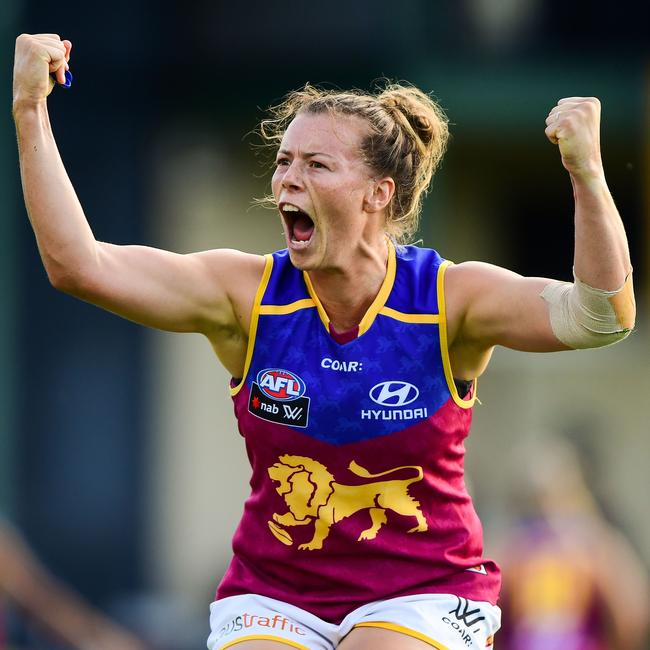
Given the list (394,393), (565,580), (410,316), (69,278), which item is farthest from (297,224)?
(565,580)

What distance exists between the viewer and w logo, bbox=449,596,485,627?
474 centimetres

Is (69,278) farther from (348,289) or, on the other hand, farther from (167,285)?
(348,289)

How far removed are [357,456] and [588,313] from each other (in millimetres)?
828

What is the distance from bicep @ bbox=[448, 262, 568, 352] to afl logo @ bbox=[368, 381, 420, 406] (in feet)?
0.80

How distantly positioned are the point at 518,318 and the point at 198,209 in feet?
34.0

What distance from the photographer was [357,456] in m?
4.70

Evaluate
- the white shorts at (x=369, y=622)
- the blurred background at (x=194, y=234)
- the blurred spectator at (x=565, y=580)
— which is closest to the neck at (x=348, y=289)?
the white shorts at (x=369, y=622)

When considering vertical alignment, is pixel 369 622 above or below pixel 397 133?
below

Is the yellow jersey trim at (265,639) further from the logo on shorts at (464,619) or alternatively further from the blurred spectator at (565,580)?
the blurred spectator at (565,580)

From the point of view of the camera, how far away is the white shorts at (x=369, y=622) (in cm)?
465

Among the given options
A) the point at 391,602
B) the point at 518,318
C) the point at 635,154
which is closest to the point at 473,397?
the point at 518,318

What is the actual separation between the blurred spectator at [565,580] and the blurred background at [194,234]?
325 cm

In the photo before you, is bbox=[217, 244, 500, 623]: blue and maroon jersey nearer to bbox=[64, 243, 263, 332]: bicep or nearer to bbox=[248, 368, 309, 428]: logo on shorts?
bbox=[248, 368, 309, 428]: logo on shorts

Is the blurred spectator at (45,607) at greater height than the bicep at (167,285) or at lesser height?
lesser
